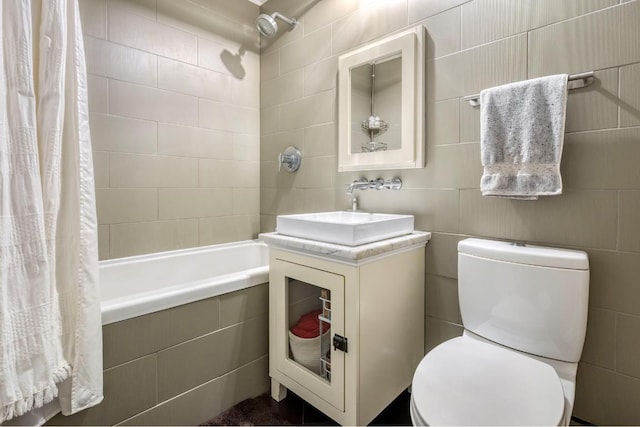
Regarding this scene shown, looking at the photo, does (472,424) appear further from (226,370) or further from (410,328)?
(226,370)

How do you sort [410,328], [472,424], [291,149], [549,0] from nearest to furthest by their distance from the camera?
[472,424]
[549,0]
[410,328]
[291,149]

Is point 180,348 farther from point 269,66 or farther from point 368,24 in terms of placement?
point 269,66

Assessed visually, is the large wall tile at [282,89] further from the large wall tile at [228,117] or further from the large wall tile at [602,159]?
the large wall tile at [602,159]

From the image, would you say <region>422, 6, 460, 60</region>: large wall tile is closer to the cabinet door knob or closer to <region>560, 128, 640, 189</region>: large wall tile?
<region>560, 128, 640, 189</region>: large wall tile

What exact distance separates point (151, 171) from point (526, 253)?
2.07m

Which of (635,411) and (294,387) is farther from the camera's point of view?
(294,387)

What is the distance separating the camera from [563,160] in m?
1.25

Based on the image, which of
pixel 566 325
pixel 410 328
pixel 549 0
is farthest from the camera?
pixel 410 328

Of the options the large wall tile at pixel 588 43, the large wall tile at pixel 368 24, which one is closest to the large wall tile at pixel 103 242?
the large wall tile at pixel 368 24

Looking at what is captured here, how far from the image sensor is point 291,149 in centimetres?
231

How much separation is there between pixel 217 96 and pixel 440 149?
1.63 meters

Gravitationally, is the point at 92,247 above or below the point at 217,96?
below

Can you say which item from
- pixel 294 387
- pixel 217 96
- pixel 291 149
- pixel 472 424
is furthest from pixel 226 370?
pixel 217 96

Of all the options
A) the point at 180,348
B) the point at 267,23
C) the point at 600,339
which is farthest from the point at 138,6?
the point at 600,339
